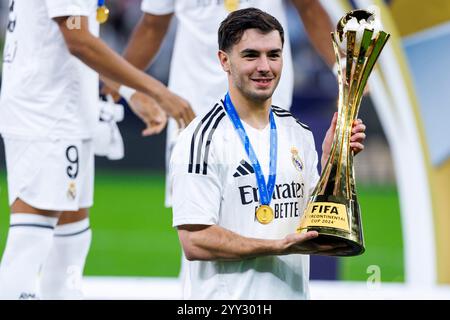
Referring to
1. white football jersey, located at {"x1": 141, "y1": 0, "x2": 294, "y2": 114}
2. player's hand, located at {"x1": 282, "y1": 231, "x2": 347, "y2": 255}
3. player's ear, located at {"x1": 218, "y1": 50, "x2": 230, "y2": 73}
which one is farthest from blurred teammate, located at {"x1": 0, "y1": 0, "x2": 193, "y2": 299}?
player's hand, located at {"x1": 282, "y1": 231, "x2": 347, "y2": 255}

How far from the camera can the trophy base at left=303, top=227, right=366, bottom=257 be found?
2705 millimetres

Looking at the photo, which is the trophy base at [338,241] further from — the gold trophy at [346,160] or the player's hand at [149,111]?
the player's hand at [149,111]

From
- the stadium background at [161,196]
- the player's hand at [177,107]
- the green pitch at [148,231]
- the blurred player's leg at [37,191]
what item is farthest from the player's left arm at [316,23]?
the green pitch at [148,231]

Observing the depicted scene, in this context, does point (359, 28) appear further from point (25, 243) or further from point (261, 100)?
point (25, 243)

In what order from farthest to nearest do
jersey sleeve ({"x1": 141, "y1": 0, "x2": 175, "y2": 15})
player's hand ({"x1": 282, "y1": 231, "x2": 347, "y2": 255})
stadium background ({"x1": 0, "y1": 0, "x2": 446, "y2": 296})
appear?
1. stadium background ({"x1": 0, "y1": 0, "x2": 446, "y2": 296})
2. jersey sleeve ({"x1": 141, "y1": 0, "x2": 175, "y2": 15})
3. player's hand ({"x1": 282, "y1": 231, "x2": 347, "y2": 255})

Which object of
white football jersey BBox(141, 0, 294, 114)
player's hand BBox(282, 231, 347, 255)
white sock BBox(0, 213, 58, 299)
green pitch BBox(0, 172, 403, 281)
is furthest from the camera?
green pitch BBox(0, 172, 403, 281)

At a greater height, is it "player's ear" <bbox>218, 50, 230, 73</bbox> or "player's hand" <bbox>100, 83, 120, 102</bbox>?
"player's hand" <bbox>100, 83, 120, 102</bbox>

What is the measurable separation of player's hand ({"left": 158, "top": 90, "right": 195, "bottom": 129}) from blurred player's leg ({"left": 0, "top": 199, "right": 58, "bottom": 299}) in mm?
582

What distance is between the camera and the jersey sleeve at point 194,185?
110 inches

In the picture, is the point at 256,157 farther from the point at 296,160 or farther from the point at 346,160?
the point at 346,160

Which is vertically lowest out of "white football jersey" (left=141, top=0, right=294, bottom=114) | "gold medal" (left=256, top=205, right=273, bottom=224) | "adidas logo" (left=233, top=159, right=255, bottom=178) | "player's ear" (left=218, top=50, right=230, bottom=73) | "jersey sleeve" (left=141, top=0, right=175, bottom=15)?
"gold medal" (left=256, top=205, right=273, bottom=224)

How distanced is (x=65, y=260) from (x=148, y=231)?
471 centimetres

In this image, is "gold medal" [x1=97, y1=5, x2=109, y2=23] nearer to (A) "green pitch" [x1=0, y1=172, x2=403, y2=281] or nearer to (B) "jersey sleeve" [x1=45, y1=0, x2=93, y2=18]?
(B) "jersey sleeve" [x1=45, y1=0, x2=93, y2=18]
